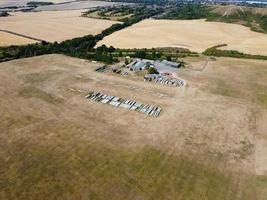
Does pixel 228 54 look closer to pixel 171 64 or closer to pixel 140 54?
pixel 171 64

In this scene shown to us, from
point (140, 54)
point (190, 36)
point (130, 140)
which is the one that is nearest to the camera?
point (130, 140)

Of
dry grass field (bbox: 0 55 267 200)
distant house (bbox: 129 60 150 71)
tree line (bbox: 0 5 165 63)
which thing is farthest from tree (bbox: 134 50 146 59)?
dry grass field (bbox: 0 55 267 200)

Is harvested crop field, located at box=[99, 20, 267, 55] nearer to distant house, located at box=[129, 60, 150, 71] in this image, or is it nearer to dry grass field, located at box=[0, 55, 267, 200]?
distant house, located at box=[129, 60, 150, 71]

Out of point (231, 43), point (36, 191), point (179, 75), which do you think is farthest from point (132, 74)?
point (231, 43)

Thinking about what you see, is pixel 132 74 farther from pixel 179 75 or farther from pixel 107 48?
pixel 107 48

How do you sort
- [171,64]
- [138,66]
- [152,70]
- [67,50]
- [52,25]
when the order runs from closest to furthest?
[152,70]
[138,66]
[171,64]
[67,50]
[52,25]

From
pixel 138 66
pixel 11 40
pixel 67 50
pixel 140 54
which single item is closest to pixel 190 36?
pixel 140 54
